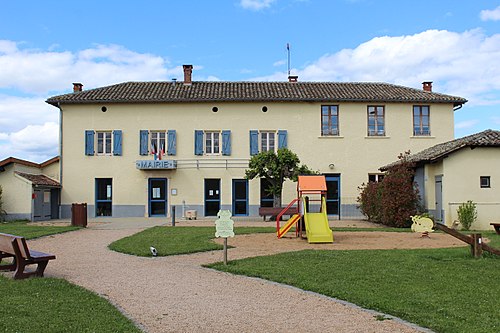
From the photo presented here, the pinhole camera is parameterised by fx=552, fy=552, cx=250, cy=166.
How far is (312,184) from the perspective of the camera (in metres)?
18.3

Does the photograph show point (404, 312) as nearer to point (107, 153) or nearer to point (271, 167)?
point (271, 167)

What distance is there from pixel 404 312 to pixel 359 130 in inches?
938

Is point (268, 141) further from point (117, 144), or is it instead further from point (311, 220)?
point (311, 220)

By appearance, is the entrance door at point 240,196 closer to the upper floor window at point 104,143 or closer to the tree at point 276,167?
the tree at point 276,167

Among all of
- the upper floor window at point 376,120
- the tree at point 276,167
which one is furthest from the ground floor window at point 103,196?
the upper floor window at point 376,120

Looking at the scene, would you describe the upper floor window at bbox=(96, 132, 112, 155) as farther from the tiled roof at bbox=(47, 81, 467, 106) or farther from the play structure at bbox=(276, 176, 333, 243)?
the play structure at bbox=(276, 176, 333, 243)

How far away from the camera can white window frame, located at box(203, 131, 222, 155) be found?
1192 inches

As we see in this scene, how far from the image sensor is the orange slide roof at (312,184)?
18.0m

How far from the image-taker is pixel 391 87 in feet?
106

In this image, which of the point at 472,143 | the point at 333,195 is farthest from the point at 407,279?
the point at 333,195

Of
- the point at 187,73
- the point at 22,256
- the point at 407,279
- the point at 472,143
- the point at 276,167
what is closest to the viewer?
the point at 407,279

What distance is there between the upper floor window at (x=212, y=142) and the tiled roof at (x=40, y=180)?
8294mm

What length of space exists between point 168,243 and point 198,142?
14745 millimetres

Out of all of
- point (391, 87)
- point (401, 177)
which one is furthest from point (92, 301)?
point (391, 87)
